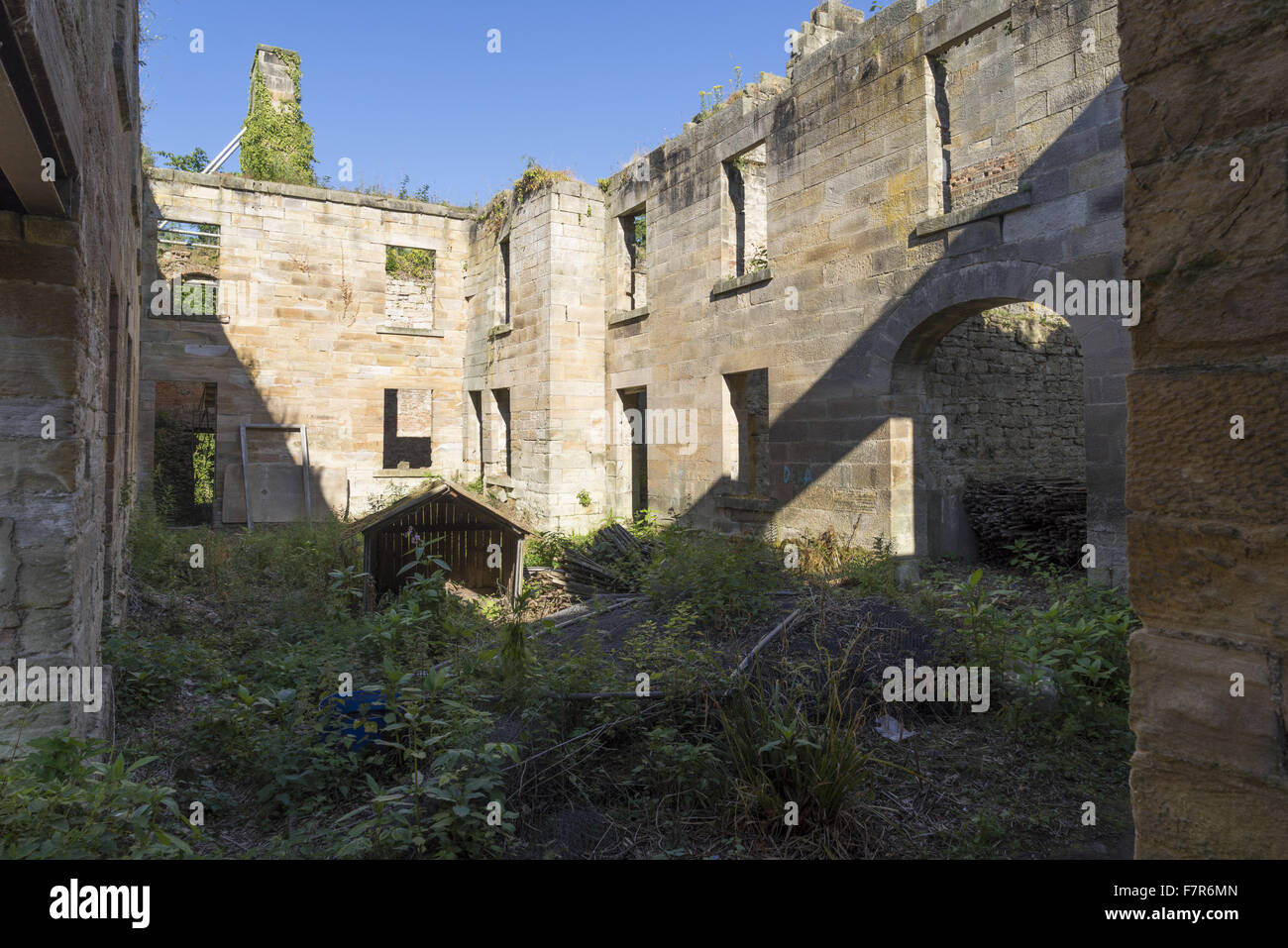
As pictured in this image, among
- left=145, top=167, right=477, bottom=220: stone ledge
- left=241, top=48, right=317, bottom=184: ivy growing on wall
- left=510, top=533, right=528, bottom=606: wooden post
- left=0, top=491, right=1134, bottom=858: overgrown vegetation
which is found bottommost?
left=0, top=491, right=1134, bottom=858: overgrown vegetation

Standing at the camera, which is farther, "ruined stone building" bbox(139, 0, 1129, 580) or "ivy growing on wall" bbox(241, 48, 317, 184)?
"ivy growing on wall" bbox(241, 48, 317, 184)

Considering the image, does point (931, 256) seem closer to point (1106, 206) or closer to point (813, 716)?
point (1106, 206)

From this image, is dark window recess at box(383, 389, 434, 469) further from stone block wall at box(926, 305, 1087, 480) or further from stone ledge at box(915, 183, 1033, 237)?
stone ledge at box(915, 183, 1033, 237)

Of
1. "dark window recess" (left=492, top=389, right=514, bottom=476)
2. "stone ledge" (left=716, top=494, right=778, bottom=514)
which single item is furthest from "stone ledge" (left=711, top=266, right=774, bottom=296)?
"dark window recess" (left=492, top=389, right=514, bottom=476)

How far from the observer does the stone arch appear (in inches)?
263

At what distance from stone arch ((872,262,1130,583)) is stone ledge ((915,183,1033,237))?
1.51ft

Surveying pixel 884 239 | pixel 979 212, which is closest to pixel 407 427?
pixel 884 239

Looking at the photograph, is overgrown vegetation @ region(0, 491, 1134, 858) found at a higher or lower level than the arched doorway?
lower

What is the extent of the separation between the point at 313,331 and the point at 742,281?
29.0 ft

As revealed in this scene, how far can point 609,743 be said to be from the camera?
4.33m
